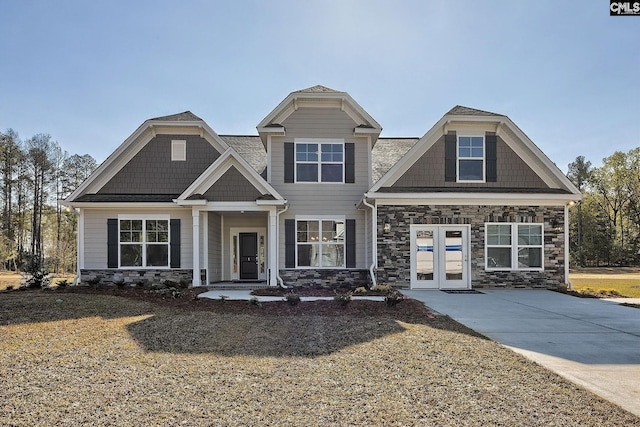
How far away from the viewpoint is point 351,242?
13.9 metres

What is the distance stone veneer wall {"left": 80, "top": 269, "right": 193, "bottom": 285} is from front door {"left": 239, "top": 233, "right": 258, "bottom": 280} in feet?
8.44

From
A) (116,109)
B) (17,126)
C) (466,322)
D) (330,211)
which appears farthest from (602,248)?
(17,126)

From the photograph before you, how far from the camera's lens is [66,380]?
4.56 metres

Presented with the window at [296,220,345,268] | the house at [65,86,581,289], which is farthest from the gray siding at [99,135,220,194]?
the window at [296,220,345,268]

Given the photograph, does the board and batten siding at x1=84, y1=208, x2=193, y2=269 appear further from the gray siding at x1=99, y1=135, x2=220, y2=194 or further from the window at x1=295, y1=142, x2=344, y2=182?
the window at x1=295, y1=142, x2=344, y2=182

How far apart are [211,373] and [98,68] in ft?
40.7

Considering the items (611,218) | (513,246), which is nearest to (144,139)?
(513,246)

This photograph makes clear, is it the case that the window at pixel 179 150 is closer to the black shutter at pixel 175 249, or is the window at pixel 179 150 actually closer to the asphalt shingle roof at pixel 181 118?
the asphalt shingle roof at pixel 181 118

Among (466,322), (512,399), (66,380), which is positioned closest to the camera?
(512,399)

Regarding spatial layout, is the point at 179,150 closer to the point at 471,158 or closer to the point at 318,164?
the point at 318,164

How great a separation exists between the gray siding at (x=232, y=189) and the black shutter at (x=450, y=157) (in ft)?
20.6

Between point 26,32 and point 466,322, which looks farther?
point 26,32

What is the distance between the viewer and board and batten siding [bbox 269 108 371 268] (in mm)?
13992

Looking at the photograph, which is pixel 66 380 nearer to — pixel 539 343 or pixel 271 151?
pixel 539 343
